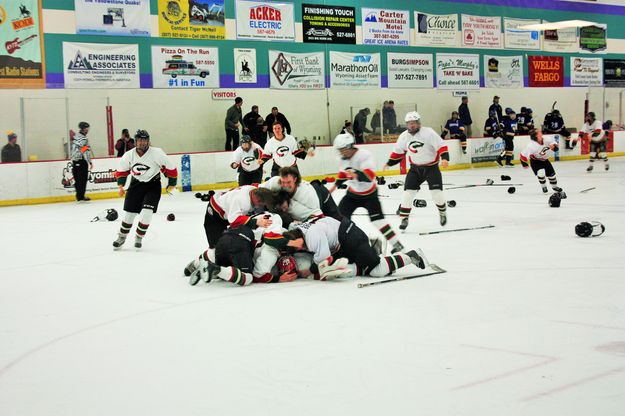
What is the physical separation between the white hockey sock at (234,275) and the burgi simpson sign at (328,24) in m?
17.2

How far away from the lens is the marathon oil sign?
72.2 ft

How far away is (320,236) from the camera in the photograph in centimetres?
690

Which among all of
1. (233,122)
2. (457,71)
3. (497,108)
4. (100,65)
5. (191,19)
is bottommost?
(233,122)

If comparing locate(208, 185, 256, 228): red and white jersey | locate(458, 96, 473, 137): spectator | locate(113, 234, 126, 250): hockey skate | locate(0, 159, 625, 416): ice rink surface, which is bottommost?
locate(0, 159, 625, 416): ice rink surface

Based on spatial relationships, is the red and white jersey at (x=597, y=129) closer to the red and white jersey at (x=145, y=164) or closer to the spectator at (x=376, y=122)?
the spectator at (x=376, y=122)

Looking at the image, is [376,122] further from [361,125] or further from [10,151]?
[10,151]

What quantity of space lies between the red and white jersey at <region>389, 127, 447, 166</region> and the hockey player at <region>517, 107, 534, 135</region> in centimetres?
1608

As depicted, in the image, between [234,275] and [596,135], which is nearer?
[234,275]

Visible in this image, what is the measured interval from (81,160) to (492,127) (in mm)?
14092

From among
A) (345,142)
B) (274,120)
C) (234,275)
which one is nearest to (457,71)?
(274,120)

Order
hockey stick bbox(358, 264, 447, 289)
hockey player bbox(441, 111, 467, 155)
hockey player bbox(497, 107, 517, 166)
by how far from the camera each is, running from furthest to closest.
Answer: hockey player bbox(441, 111, 467, 155) < hockey player bbox(497, 107, 517, 166) < hockey stick bbox(358, 264, 447, 289)

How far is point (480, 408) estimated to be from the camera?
11.9 feet

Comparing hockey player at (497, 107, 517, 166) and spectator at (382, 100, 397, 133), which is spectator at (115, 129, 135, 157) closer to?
spectator at (382, 100, 397, 133)

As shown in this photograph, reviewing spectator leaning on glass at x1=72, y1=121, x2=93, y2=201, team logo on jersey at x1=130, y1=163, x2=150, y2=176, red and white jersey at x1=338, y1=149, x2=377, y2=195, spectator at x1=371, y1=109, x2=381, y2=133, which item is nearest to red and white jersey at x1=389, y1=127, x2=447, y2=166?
red and white jersey at x1=338, y1=149, x2=377, y2=195
